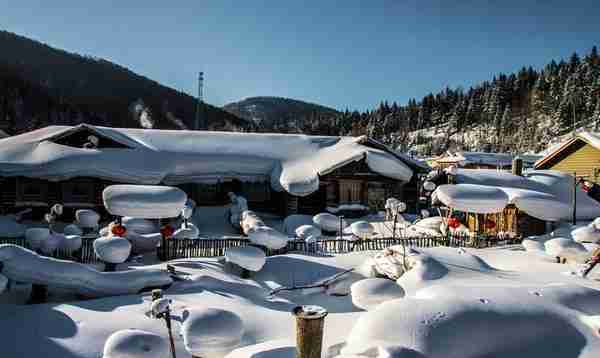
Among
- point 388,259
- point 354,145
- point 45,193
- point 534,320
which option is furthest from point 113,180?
point 534,320

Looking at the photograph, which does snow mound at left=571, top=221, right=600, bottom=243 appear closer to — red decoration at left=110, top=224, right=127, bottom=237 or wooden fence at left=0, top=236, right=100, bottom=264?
red decoration at left=110, top=224, right=127, bottom=237

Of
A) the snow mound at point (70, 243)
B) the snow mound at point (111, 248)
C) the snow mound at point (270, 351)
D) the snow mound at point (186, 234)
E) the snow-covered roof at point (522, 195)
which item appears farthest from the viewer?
the snow-covered roof at point (522, 195)

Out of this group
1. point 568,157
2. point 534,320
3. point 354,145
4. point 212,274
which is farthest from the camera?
point 568,157

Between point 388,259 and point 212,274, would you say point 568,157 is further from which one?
point 212,274

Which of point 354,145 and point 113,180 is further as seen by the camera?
point 354,145

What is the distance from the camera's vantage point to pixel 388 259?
11.5 m

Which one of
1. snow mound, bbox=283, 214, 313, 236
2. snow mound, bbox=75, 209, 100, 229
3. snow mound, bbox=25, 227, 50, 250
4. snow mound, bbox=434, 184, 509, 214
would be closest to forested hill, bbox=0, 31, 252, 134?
snow mound, bbox=75, 209, 100, 229

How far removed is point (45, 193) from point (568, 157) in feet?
112

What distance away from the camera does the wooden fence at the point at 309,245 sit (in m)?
14.2

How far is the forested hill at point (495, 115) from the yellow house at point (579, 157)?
47273mm

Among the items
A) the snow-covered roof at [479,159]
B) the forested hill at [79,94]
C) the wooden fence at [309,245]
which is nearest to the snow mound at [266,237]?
the wooden fence at [309,245]

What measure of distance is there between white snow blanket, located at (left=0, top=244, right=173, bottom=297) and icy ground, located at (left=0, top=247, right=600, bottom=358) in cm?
45

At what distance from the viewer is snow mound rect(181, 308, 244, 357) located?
5.27 m

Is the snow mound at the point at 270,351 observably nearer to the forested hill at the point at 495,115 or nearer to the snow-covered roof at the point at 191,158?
the snow-covered roof at the point at 191,158
